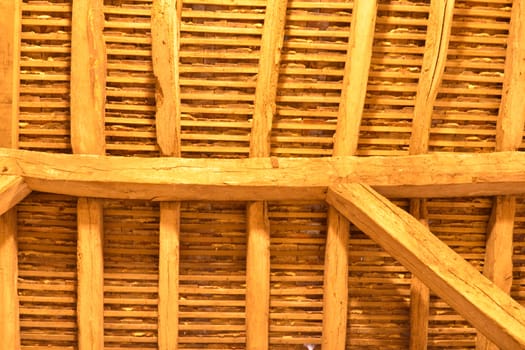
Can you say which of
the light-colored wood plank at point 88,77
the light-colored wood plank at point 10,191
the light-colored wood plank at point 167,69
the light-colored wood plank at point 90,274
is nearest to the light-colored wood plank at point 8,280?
the light-colored wood plank at point 10,191

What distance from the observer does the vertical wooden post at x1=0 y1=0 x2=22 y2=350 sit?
2254 mm

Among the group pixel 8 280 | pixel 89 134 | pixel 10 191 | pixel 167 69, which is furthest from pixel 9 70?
pixel 8 280

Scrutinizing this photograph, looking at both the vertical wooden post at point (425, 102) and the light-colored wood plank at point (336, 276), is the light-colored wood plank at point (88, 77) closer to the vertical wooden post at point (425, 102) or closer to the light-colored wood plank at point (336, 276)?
the light-colored wood plank at point (336, 276)

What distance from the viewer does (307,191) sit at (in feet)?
7.66

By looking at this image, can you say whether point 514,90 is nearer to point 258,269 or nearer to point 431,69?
point 431,69

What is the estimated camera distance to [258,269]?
8.03 ft

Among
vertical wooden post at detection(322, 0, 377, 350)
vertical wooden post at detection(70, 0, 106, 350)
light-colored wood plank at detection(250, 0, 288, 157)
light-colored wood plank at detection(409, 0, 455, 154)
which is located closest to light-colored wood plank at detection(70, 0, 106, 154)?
vertical wooden post at detection(70, 0, 106, 350)

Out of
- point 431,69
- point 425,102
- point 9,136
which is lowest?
point 9,136

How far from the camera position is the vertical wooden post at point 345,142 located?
2271mm

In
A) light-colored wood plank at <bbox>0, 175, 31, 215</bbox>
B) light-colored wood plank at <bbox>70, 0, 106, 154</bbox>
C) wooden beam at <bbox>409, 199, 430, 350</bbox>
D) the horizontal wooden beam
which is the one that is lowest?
wooden beam at <bbox>409, 199, 430, 350</bbox>

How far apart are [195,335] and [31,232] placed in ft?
3.57

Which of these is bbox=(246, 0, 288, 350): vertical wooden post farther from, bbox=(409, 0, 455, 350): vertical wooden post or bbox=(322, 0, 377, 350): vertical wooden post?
bbox=(409, 0, 455, 350): vertical wooden post

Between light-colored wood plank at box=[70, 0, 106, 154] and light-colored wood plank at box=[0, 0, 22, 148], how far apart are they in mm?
298

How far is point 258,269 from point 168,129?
886 millimetres
